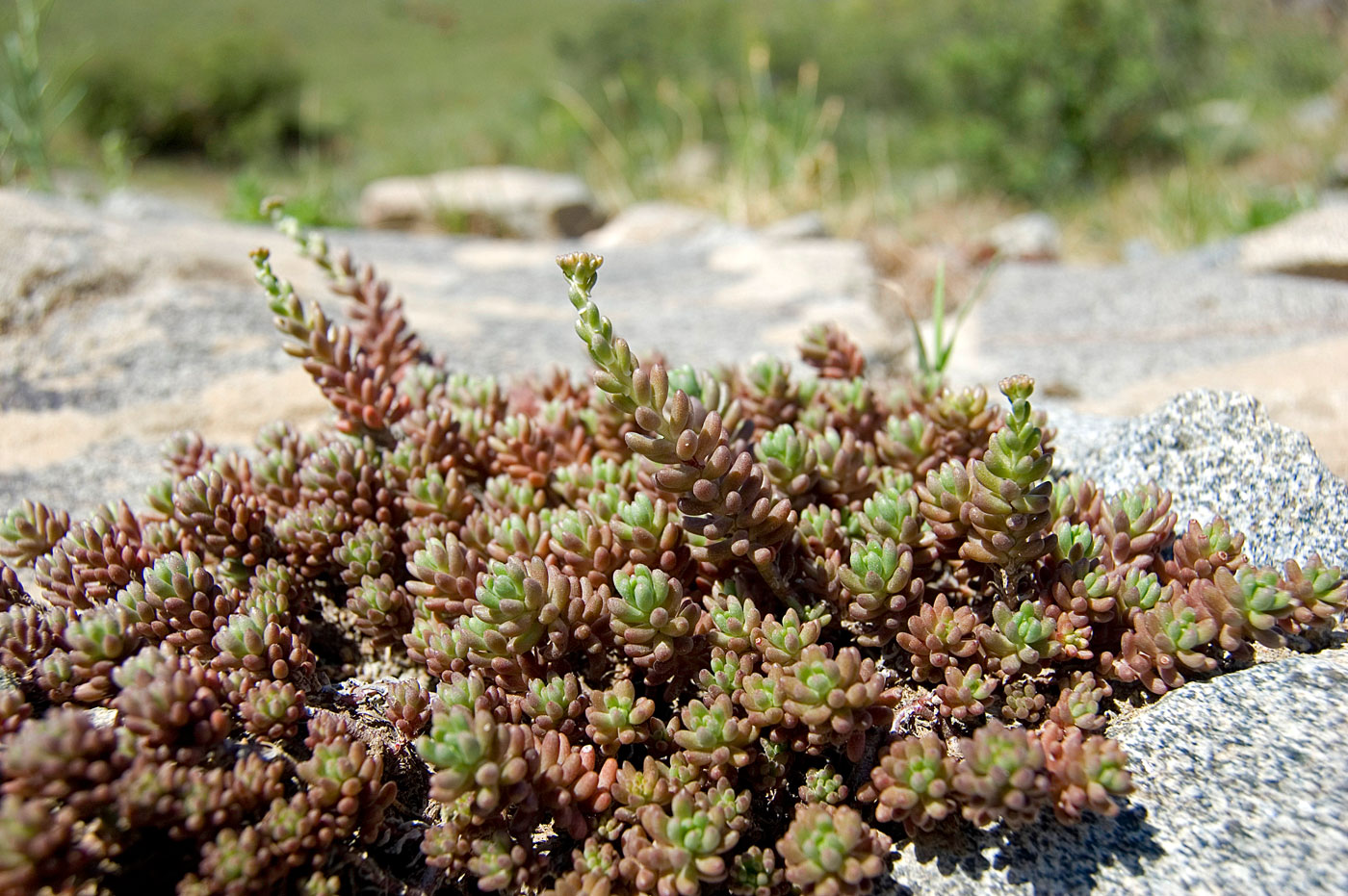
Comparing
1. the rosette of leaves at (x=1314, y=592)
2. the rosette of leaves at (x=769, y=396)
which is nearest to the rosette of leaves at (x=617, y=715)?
the rosette of leaves at (x=769, y=396)

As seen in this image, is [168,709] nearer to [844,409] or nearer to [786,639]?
[786,639]

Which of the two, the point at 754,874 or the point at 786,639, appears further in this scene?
the point at 786,639

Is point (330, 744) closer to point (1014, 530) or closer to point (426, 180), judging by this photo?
point (1014, 530)

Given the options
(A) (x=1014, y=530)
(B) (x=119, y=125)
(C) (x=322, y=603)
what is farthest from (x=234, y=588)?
(B) (x=119, y=125)

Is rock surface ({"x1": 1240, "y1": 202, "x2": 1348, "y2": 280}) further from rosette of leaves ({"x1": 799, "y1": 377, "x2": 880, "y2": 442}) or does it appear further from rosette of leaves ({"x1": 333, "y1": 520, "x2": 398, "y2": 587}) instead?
rosette of leaves ({"x1": 333, "y1": 520, "x2": 398, "y2": 587})

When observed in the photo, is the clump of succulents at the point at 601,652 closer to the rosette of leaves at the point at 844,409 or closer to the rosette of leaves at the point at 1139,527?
the rosette of leaves at the point at 1139,527

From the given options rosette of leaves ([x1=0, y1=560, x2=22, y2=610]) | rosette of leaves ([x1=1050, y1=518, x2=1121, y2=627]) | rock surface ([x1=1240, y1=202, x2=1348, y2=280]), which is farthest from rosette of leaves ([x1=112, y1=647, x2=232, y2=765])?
rock surface ([x1=1240, y1=202, x2=1348, y2=280])

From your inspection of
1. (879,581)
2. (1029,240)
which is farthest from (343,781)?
(1029,240)
